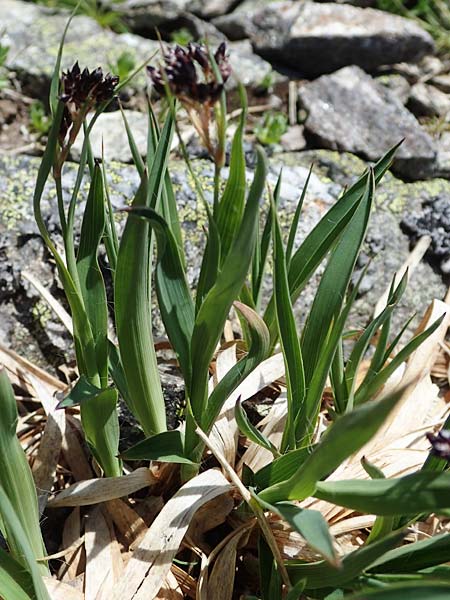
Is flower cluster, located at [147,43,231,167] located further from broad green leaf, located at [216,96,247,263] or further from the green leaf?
the green leaf

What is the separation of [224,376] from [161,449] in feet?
0.51

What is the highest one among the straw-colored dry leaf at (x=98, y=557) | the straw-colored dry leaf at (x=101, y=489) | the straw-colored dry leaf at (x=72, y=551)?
the straw-colored dry leaf at (x=101, y=489)

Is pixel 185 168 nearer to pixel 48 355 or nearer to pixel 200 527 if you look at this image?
pixel 48 355

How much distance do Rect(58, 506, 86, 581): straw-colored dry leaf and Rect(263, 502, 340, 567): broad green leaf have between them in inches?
19.1

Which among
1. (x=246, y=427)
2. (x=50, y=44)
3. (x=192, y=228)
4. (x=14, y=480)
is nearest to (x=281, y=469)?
(x=246, y=427)

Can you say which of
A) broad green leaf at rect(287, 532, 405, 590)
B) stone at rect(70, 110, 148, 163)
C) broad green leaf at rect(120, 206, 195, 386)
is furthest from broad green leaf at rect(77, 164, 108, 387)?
stone at rect(70, 110, 148, 163)

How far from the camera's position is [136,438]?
1.46 m

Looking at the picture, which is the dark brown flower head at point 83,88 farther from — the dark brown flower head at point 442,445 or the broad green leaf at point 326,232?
the dark brown flower head at point 442,445

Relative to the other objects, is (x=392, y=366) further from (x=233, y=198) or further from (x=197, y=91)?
(x=197, y=91)

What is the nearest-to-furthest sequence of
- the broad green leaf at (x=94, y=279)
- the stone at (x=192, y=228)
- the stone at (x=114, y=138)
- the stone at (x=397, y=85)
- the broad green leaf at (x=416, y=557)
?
the broad green leaf at (x=416, y=557)
the broad green leaf at (x=94, y=279)
the stone at (x=192, y=228)
the stone at (x=114, y=138)
the stone at (x=397, y=85)

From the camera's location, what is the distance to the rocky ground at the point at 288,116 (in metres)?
1.79

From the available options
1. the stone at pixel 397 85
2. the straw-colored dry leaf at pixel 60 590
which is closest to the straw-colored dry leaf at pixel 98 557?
the straw-colored dry leaf at pixel 60 590

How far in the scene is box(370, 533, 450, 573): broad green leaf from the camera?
3.18ft

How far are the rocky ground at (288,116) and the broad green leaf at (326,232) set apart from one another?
1.91ft
